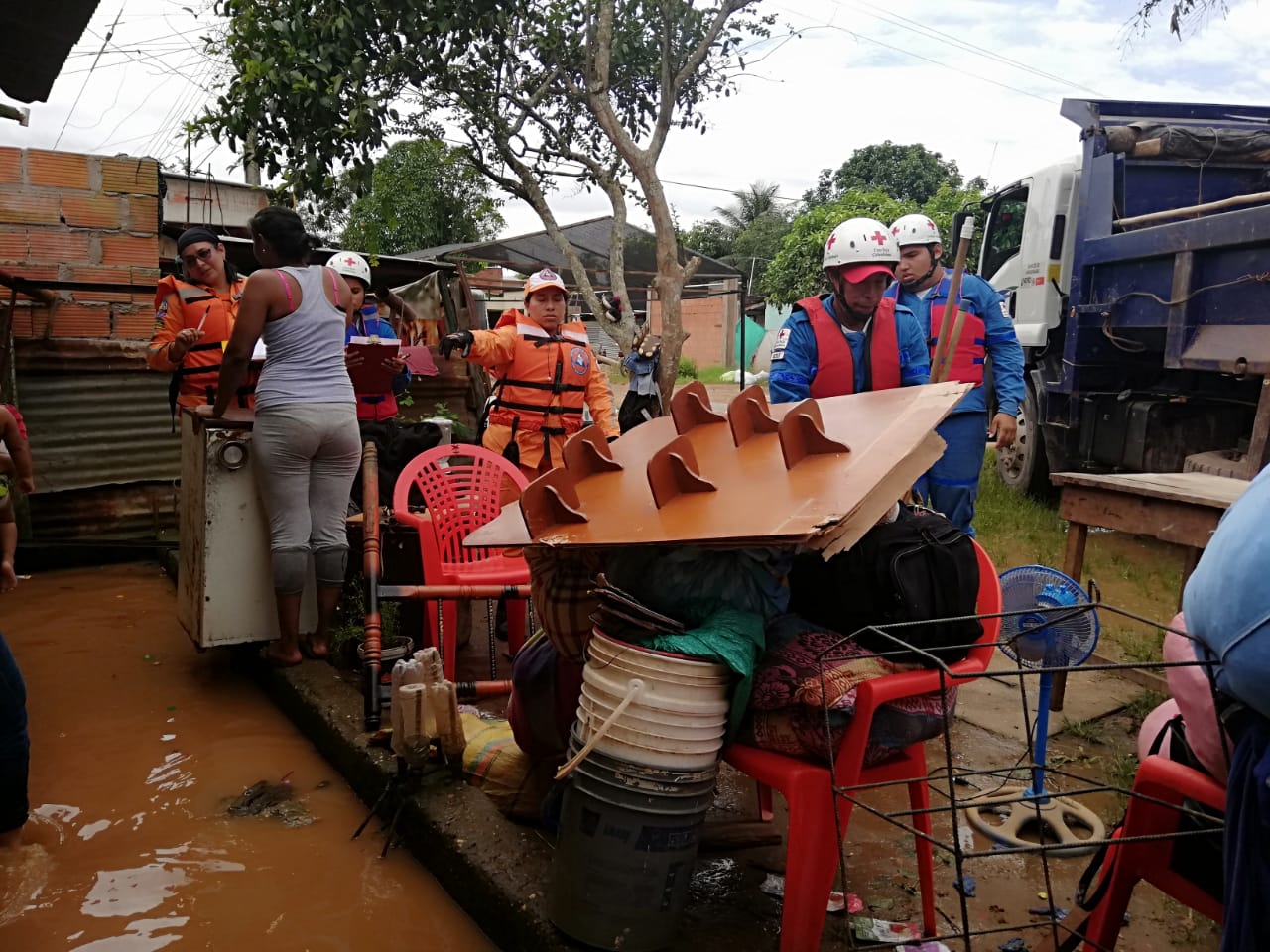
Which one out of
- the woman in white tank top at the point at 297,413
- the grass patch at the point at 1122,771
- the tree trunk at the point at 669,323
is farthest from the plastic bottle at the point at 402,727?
the tree trunk at the point at 669,323

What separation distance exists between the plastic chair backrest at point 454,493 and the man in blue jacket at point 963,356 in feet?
6.76

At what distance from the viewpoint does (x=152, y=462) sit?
607 centimetres

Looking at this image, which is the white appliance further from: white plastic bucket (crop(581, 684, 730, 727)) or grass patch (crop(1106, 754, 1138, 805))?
grass patch (crop(1106, 754, 1138, 805))

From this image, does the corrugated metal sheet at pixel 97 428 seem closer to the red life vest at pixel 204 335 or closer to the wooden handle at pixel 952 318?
the red life vest at pixel 204 335

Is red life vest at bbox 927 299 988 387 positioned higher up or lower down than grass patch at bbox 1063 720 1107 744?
higher up

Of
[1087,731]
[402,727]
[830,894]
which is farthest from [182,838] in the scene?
[1087,731]

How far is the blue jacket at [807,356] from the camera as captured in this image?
3.80 metres

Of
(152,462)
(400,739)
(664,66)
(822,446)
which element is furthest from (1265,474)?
(664,66)

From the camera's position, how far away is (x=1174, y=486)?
351cm

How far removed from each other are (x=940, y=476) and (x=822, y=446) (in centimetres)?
261

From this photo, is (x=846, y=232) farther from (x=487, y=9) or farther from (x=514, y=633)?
(x=487, y=9)

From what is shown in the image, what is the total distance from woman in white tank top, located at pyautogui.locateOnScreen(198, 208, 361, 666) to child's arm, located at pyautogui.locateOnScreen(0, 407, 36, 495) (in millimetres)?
724

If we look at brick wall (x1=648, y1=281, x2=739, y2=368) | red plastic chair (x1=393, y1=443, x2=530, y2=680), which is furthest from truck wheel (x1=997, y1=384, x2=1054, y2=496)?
brick wall (x1=648, y1=281, x2=739, y2=368)

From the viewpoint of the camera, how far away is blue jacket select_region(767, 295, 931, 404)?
3.80 metres
